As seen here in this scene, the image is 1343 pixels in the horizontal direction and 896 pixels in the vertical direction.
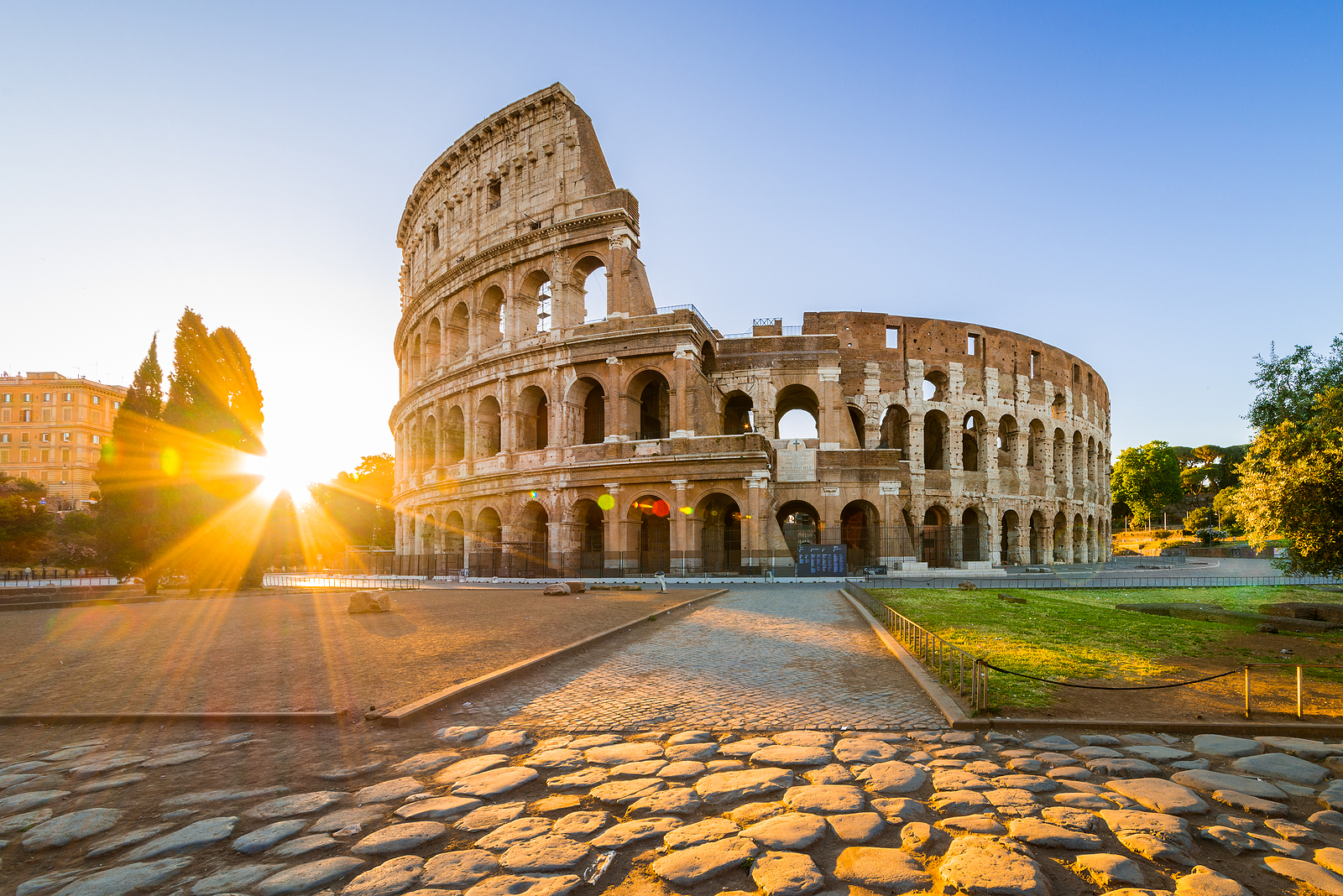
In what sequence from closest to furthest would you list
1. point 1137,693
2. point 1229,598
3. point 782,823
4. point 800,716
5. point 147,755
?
point 782,823 → point 147,755 → point 800,716 → point 1137,693 → point 1229,598

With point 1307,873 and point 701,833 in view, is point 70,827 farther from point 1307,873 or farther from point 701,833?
point 1307,873

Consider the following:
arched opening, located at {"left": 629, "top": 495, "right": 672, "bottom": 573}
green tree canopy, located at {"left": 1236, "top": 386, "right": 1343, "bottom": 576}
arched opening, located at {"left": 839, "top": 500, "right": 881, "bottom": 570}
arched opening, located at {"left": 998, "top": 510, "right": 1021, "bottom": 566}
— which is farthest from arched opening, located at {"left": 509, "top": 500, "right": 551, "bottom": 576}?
arched opening, located at {"left": 998, "top": 510, "right": 1021, "bottom": 566}

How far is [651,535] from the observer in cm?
3269

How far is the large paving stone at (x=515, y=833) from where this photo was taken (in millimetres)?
3381

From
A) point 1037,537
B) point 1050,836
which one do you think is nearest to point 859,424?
point 1037,537

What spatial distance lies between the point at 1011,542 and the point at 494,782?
4032 cm

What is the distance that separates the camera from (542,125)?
108 feet

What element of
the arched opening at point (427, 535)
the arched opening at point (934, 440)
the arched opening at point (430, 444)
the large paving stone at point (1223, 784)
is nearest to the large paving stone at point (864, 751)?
the large paving stone at point (1223, 784)

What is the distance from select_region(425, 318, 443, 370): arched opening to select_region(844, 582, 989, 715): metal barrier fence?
31.4m

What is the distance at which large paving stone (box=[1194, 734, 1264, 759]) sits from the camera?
4.76 meters

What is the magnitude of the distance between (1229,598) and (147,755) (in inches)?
891

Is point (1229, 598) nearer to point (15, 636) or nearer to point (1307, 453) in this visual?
point (1307, 453)

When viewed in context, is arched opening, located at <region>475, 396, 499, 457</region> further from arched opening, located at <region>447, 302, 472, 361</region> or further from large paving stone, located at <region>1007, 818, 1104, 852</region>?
large paving stone, located at <region>1007, 818, 1104, 852</region>

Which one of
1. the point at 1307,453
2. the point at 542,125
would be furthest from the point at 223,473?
the point at 1307,453
